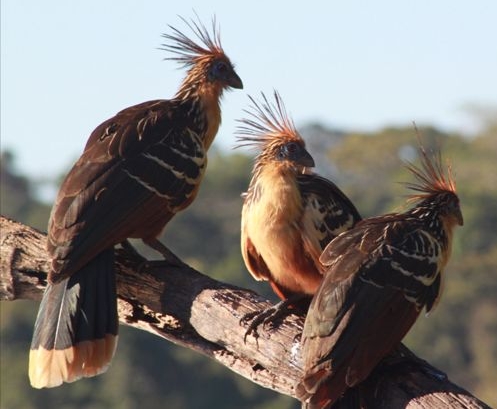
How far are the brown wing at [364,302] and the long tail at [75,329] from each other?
3.52ft

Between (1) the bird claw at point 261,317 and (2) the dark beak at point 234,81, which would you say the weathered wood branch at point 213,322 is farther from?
(2) the dark beak at point 234,81

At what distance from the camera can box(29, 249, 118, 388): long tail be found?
22.4 ft

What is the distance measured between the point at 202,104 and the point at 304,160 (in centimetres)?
110

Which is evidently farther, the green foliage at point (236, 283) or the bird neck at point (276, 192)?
the green foliage at point (236, 283)

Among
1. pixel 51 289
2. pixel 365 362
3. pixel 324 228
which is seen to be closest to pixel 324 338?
pixel 365 362

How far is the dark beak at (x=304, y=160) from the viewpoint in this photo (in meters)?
7.28

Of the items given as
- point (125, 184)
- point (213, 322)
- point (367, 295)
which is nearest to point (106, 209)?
point (125, 184)

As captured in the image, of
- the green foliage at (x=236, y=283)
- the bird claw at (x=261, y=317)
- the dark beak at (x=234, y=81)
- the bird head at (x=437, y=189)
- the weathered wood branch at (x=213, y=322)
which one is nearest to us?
the weathered wood branch at (x=213, y=322)

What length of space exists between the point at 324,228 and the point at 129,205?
98 cm

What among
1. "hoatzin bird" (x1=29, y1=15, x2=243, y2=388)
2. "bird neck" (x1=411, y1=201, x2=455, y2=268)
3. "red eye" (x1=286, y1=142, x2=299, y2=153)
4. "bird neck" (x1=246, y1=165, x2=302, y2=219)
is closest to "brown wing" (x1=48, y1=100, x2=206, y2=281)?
"hoatzin bird" (x1=29, y1=15, x2=243, y2=388)

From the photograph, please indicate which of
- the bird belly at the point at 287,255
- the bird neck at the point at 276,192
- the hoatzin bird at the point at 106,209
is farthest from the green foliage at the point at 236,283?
the bird belly at the point at 287,255

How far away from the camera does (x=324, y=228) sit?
7027 mm

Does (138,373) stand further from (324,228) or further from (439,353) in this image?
(324,228)

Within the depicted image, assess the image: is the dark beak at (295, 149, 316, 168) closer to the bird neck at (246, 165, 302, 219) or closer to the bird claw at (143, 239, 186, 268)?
the bird neck at (246, 165, 302, 219)
